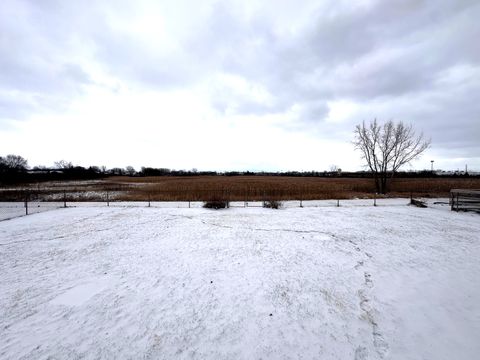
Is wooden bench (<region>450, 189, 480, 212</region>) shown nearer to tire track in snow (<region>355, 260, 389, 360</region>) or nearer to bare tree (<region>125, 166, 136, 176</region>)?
tire track in snow (<region>355, 260, 389, 360</region>)

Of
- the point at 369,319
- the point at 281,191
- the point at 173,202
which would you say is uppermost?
the point at 281,191

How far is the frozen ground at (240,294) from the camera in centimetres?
373

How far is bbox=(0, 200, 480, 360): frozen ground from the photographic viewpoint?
373 cm

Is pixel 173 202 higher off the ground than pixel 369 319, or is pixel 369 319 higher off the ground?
pixel 173 202

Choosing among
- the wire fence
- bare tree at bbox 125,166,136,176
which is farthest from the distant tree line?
the wire fence

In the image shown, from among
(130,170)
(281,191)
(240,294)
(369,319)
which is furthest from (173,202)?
A: (130,170)

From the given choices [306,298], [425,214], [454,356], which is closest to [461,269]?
[454,356]

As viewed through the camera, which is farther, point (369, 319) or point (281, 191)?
point (281, 191)

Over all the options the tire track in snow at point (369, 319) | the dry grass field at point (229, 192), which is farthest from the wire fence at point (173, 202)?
the tire track in snow at point (369, 319)

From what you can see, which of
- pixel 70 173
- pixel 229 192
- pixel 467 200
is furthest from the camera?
pixel 70 173

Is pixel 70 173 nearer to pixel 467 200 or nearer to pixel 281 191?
pixel 281 191

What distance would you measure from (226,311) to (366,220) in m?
11.5

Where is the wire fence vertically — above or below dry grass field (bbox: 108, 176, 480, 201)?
below

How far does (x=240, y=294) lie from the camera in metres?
5.23
